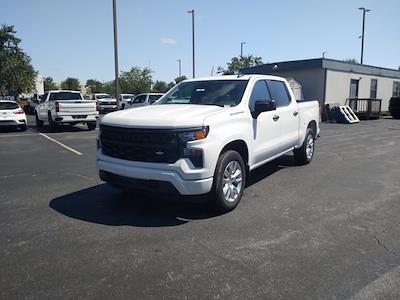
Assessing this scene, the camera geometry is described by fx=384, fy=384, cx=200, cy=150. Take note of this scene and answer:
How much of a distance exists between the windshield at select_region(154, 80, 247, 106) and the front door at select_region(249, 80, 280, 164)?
0.26 metres

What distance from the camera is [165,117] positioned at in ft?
16.0

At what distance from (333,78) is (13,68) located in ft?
123

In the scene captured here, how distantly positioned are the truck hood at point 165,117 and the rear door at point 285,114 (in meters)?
1.81

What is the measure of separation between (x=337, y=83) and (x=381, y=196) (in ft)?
66.6

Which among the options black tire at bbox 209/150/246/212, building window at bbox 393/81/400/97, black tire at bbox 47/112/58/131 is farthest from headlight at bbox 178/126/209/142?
building window at bbox 393/81/400/97

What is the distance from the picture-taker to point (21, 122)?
16.8 m

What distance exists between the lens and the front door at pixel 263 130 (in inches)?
233

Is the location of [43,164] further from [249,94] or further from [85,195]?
[249,94]

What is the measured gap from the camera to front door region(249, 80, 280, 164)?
19.4 ft

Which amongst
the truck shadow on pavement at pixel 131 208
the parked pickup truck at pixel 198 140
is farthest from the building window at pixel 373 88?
the truck shadow on pavement at pixel 131 208

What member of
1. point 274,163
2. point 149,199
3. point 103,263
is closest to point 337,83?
point 274,163

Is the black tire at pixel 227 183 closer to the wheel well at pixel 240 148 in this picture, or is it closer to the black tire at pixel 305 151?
the wheel well at pixel 240 148

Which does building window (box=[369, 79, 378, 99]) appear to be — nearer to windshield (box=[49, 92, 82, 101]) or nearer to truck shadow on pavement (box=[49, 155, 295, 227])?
windshield (box=[49, 92, 82, 101])

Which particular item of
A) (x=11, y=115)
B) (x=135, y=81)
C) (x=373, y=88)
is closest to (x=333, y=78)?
(x=373, y=88)
